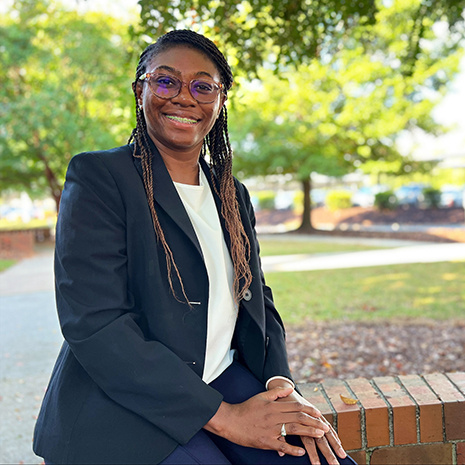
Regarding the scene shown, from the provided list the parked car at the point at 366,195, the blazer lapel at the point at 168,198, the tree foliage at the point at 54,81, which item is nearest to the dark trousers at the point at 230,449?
the blazer lapel at the point at 168,198

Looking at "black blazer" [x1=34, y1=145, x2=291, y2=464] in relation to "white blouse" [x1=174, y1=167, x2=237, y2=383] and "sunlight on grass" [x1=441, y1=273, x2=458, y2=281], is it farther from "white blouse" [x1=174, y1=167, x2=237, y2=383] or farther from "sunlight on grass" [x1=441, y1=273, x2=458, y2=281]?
"sunlight on grass" [x1=441, y1=273, x2=458, y2=281]

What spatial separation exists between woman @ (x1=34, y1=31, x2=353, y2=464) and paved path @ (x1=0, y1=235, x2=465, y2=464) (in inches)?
82.2

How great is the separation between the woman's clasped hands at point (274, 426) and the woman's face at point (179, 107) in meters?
0.95

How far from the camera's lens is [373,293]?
8.75 meters

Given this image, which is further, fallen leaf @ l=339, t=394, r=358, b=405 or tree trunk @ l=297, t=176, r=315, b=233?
tree trunk @ l=297, t=176, r=315, b=233

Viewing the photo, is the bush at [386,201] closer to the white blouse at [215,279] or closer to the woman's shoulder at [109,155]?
the white blouse at [215,279]

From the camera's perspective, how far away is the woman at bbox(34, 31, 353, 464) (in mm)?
1627

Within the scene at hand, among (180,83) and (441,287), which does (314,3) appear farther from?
(441,287)

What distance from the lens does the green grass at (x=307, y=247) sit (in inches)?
623

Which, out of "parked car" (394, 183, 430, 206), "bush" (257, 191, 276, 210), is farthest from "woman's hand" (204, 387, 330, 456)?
"bush" (257, 191, 276, 210)

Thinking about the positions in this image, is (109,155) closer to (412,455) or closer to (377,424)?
(377,424)

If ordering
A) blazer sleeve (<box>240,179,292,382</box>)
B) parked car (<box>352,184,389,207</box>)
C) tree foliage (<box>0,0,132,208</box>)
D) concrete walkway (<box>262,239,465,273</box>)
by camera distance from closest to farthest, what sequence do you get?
blazer sleeve (<box>240,179,292,382</box>) → concrete walkway (<box>262,239,465,273</box>) → tree foliage (<box>0,0,132,208</box>) → parked car (<box>352,184,389,207</box>)

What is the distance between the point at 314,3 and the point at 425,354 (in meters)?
3.48

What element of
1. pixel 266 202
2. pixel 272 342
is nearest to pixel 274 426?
pixel 272 342
